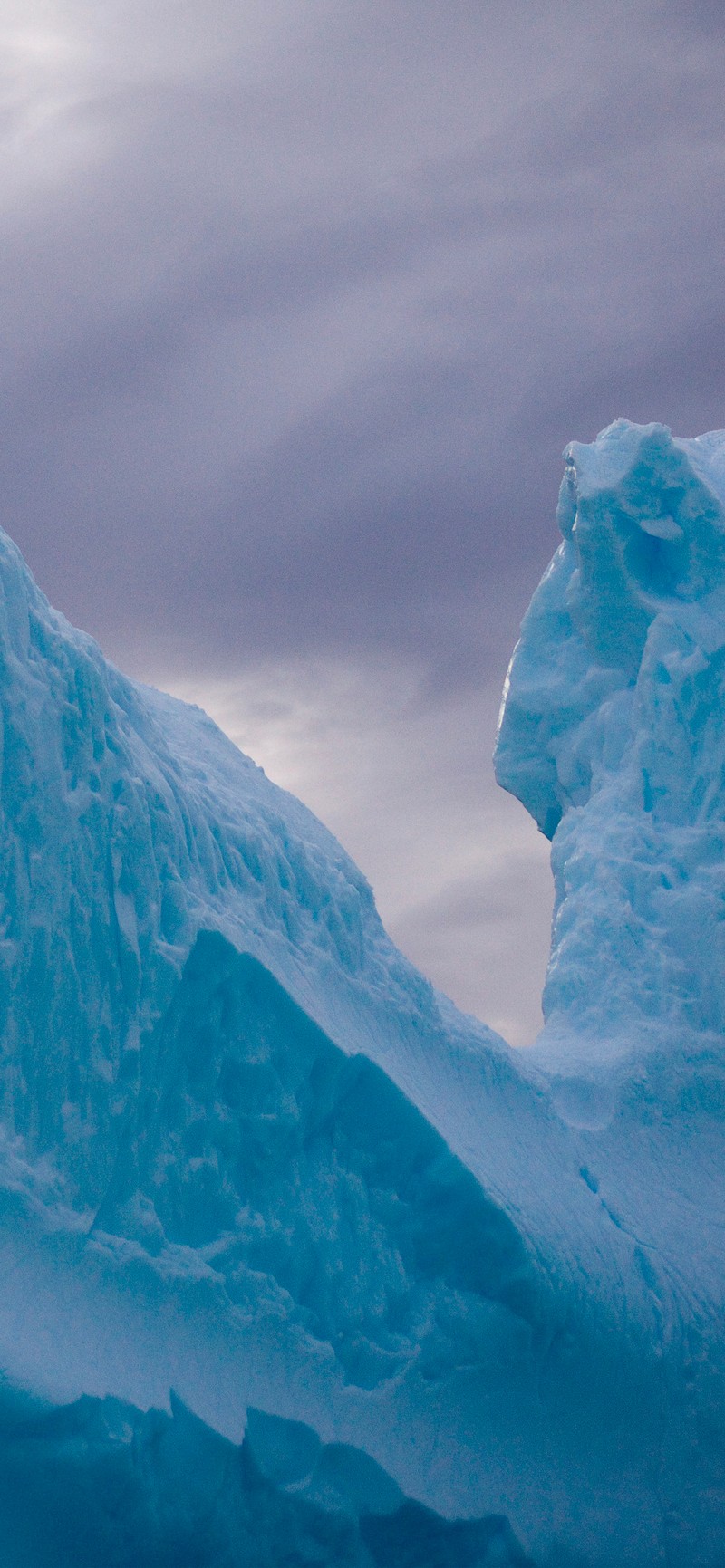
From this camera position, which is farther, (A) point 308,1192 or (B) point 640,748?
(B) point 640,748

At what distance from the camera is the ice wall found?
1011 cm

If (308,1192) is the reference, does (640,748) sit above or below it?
above

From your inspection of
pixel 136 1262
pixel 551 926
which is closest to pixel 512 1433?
pixel 136 1262

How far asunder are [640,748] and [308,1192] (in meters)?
4.96

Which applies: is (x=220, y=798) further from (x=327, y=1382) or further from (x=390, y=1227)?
(x=327, y=1382)

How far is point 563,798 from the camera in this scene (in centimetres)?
1225

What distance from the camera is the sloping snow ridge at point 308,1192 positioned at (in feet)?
18.6

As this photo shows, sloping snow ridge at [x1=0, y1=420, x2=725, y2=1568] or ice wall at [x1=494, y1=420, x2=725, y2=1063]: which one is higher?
ice wall at [x1=494, y1=420, x2=725, y2=1063]

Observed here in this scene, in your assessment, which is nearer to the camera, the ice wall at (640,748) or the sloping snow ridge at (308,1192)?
the sloping snow ridge at (308,1192)

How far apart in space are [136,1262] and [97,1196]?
1.12ft

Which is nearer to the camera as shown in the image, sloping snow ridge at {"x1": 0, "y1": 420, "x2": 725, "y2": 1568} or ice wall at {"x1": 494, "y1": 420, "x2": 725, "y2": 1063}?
sloping snow ridge at {"x1": 0, "y1": 420, "x2": 725, "y2": 1568}

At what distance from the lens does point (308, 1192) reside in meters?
6.89

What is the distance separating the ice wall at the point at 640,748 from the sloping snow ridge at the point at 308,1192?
0.04 m

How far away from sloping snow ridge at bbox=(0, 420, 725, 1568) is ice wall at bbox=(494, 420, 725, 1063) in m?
0.04
